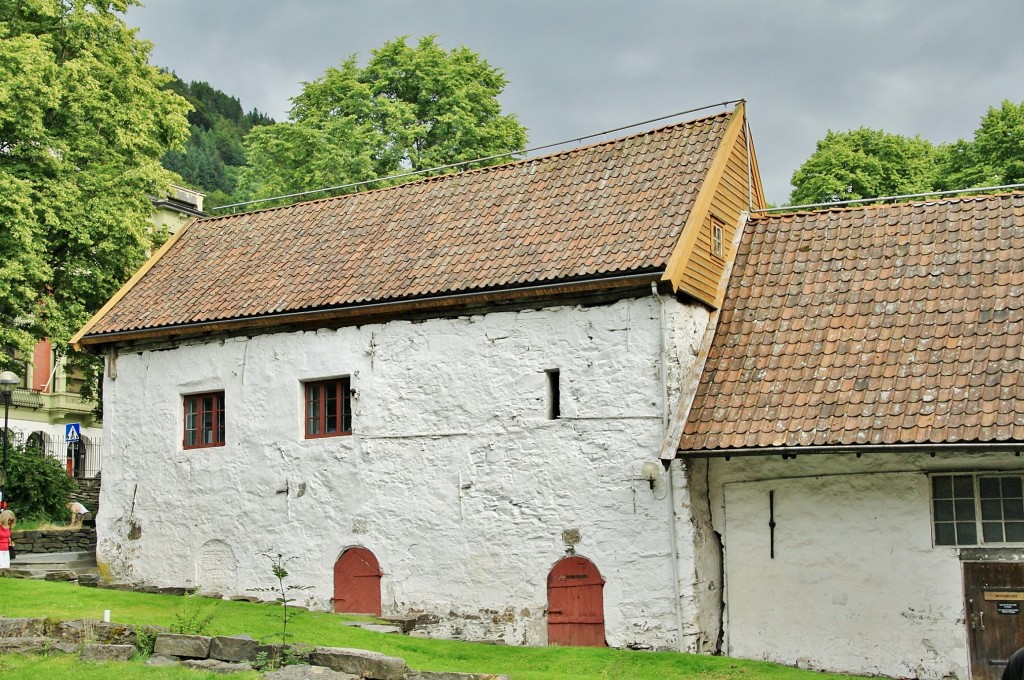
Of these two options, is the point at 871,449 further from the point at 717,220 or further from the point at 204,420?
the point at 204,420

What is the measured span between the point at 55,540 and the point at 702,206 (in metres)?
17.3

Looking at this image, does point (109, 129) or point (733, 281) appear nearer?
point (733, 281)

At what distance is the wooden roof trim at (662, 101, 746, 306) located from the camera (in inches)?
650

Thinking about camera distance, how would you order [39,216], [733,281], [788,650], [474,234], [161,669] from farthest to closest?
[39,216]
[474,234]
[733,281]
[788,650]
[161,669]

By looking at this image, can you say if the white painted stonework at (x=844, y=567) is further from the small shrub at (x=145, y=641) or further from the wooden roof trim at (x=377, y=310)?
the small shrub at (x=145, y=641)

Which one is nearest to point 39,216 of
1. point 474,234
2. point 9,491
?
point 9,491

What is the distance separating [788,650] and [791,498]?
205 centimetres

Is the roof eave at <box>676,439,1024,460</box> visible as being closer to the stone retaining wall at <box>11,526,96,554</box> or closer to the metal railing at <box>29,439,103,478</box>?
the stone retaining wall at <box>11,526,96,554</box>

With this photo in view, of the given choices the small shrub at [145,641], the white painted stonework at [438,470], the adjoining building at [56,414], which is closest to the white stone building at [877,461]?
the white painted stonework at [438,470]

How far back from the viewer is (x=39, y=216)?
25.8 meters

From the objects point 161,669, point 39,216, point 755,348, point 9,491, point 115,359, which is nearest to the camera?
point 161,669

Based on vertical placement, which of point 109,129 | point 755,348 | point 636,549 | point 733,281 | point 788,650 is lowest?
point 788,650

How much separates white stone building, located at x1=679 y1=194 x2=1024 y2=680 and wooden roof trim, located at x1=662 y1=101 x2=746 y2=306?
1.40 meters

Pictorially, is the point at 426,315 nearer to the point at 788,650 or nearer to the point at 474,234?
the point at 474,234
